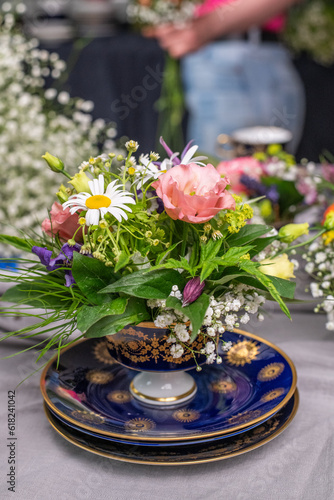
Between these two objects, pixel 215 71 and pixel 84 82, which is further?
pixel 215 71

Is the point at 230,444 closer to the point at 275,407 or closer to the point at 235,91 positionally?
the point at 275,407

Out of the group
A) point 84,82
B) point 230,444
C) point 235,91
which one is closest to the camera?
point 230,444

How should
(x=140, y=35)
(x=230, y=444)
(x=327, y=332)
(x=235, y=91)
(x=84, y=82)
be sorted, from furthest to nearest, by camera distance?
(x=235, y=91), (x=140, y=35), (x=84, y=82), (x=327, y=332), (x=230, y=444)

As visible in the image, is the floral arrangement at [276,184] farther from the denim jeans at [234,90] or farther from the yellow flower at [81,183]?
the denim jeans at [234,90]

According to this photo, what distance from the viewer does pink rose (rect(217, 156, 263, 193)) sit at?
3.38 ft

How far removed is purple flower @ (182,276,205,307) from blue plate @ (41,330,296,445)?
121 mm

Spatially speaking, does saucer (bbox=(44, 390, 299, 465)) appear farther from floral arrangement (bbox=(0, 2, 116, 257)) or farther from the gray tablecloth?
floral arrangement (bbox=(0, 2, 116, 257))

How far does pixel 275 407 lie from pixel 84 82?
1.70 meters

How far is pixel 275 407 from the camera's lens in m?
0.50

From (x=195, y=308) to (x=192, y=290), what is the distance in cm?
2

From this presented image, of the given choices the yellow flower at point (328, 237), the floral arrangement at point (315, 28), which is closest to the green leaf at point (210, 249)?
the yellow flower at point (328, 237)

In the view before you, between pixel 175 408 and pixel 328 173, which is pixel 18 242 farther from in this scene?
pixel 328 173

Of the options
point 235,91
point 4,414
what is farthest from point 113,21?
point 4,414

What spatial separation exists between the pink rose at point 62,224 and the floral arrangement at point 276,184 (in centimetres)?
Result: 47
